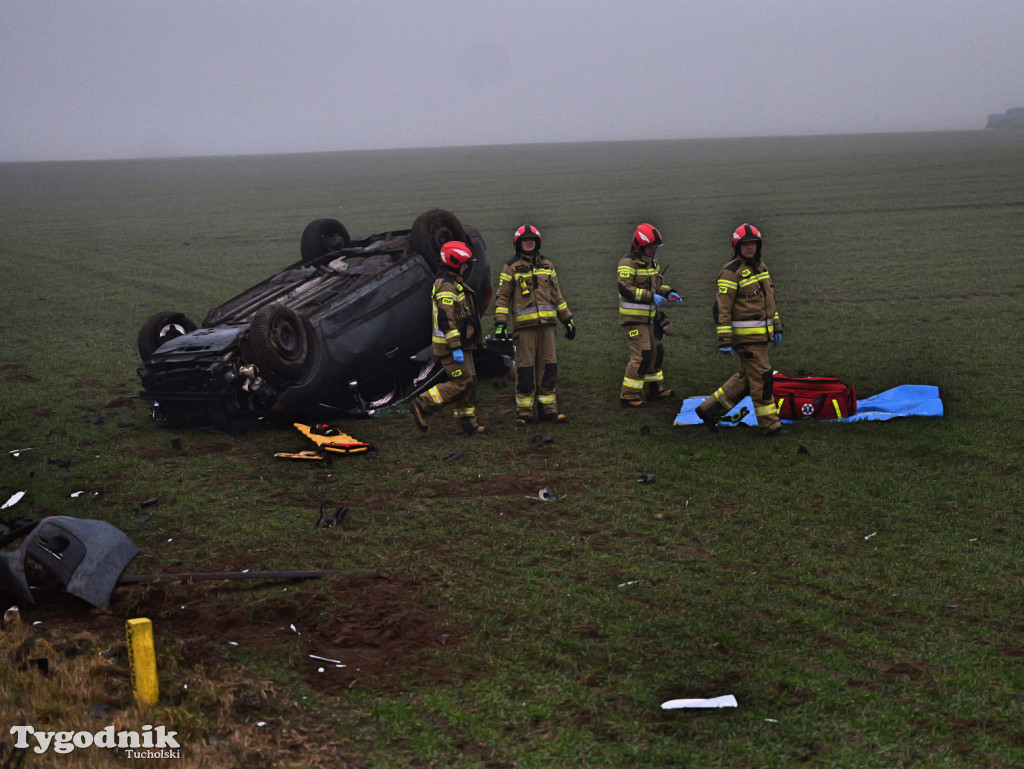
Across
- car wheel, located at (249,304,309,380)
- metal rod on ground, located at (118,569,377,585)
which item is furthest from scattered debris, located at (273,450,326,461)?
metal rod on ground, located at (118,569,377,585)

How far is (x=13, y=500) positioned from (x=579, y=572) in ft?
16.8

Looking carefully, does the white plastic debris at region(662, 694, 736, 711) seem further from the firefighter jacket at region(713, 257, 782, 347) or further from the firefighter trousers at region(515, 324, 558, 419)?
the firefighter trousers at region(515, 324, 558, 419)

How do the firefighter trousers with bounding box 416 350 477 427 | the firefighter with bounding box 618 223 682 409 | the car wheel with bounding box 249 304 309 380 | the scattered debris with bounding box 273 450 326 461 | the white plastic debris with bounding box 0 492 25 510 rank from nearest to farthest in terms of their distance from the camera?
the white plastic debris with bounding box 0 492 25 510
the scattered debris with bounding box 273 450 326 461
the car wheel with bounding box 249 304 309 380
the firefighter trousers with bounding box 416 350 477 427
the firefighter with bounding box 618 223 682 409

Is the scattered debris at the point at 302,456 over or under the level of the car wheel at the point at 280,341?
under

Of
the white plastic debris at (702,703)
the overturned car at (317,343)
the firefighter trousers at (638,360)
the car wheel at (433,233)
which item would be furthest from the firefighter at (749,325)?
the white plastic debris at (702,703)

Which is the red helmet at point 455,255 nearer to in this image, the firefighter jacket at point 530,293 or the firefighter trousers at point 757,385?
the firefighter jacket at point 530,293

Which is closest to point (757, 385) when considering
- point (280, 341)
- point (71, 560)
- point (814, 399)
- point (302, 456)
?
point (814, 399)

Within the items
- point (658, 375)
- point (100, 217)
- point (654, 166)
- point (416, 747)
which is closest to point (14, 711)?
point (416, 747)

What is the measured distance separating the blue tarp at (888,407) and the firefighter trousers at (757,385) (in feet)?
1.28

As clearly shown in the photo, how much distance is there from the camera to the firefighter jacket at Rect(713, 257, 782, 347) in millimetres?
9875

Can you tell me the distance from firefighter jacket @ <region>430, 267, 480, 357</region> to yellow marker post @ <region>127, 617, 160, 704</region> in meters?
5.79

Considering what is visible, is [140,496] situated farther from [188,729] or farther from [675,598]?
[675,598]

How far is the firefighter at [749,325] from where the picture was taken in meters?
9.79

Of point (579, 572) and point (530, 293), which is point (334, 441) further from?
point (579, 572)
